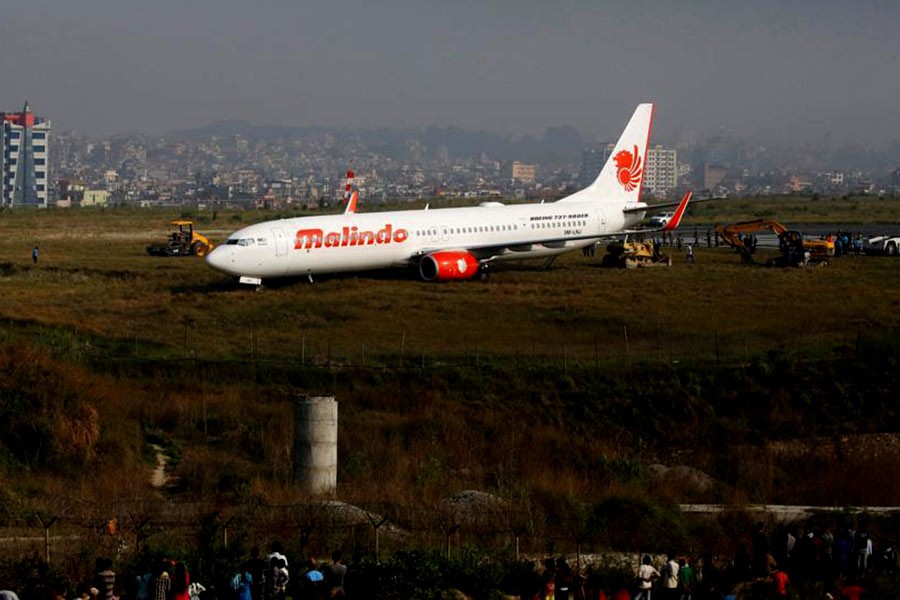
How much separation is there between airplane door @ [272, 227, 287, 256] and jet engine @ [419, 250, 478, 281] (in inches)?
289

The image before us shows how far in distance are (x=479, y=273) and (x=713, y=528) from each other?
35.2 meters

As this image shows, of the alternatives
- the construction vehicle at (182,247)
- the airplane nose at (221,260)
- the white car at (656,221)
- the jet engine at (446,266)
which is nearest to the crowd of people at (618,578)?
the airplane nose at (221,260)

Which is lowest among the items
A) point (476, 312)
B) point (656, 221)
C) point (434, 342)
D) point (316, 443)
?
point (316, 443)

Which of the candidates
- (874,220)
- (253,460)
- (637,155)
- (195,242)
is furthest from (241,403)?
(874,220)

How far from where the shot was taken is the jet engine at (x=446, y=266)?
60188 mm

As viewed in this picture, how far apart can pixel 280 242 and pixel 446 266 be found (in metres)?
8.01

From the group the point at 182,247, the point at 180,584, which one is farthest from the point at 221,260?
the point at 180,584

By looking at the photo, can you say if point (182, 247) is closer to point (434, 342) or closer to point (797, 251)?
point (797, 251)

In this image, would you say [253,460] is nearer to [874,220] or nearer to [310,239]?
[310,239]

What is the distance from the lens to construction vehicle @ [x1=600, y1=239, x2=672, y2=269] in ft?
229

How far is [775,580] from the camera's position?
2162 cm

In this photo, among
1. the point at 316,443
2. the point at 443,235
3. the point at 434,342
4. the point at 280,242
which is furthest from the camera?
the point at 443,235

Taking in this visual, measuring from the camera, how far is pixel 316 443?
31047 millimetres

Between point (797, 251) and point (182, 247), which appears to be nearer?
point (797, 251)
